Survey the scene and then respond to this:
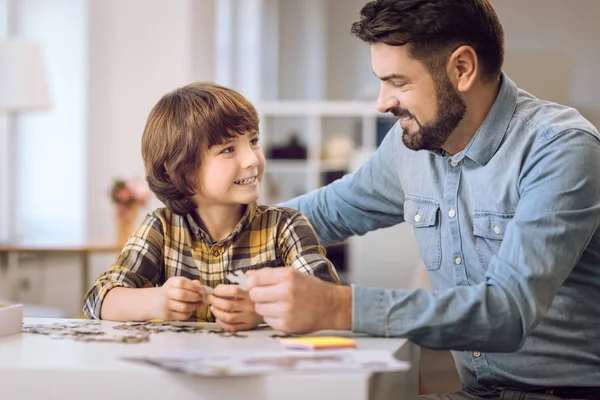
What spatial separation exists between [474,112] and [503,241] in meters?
0.39

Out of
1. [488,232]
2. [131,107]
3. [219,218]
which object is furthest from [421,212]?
[131,107]

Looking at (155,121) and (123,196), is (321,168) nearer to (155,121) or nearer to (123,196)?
(123,196)

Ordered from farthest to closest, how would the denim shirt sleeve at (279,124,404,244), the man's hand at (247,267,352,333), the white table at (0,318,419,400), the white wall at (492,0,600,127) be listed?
the white wall at (492,0,600,127), the denim shirt sleeve at (279,124,404,244), the man's hand at (247,267,352,333), the white table at (0,318,419,400)

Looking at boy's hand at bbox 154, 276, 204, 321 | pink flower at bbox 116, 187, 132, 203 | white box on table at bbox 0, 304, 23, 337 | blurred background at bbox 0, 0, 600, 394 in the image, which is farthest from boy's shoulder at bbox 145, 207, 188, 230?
pink flower at bbox 116, 187, 132, 203

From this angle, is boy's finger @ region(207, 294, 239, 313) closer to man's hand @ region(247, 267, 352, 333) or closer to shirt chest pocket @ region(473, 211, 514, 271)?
man's hand @ region(247, 267, 352, 333)

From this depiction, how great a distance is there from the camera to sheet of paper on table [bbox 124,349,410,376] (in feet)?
3.51

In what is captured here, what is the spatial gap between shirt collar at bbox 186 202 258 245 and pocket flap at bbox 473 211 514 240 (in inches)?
16.4

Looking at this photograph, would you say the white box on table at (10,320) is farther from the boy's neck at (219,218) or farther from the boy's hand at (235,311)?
the boy's neck at (219,218)

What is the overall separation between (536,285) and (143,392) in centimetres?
61

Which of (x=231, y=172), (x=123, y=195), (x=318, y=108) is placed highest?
(x=318, y=108)

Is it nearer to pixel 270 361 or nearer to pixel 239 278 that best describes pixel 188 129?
pixel 239 278

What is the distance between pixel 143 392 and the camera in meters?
1.10

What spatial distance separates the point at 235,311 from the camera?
54.9 inches

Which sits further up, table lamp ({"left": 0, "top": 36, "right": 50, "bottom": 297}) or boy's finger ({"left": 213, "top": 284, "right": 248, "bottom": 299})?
table lamp ({"left": 0, "top": 36, "right": 50, "bottom": 297})
